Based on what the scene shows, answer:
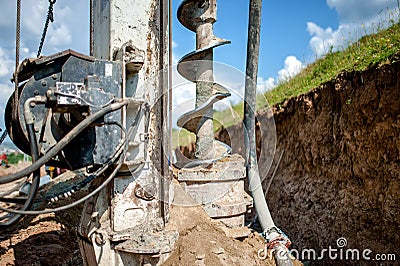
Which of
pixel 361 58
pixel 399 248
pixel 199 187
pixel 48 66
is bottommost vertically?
pixel 399 248

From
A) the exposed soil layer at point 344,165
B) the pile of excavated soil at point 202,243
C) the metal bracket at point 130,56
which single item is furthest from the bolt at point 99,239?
the exposed soil layer at point 344,165

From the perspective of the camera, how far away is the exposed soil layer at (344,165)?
4.10 metres

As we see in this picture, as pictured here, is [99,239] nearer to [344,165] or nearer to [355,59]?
[344,165]

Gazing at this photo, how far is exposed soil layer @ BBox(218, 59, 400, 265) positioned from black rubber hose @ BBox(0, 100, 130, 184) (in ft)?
9.56

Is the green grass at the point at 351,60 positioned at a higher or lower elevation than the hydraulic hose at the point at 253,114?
higher

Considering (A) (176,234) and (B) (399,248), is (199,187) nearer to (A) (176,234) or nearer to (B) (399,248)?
(A) (176,234)

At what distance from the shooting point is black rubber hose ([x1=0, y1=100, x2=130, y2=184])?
67.4 inches

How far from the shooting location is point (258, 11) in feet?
11.8

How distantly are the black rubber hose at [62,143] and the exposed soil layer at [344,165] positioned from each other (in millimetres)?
2913

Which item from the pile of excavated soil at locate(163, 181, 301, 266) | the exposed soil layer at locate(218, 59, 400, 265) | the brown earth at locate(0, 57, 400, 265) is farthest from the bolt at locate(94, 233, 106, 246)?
the exposed soil layer at locate(218, 59, 400, 265)

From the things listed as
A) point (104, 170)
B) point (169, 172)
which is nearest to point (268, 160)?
point (169, 172)

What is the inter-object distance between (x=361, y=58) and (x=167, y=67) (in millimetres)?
3533

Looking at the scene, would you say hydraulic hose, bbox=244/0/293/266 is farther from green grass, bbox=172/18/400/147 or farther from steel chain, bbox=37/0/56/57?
steel chain, bbox=37/0/56/57

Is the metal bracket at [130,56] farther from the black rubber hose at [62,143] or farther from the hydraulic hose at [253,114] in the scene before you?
the hydraulic hose at [253,114]
